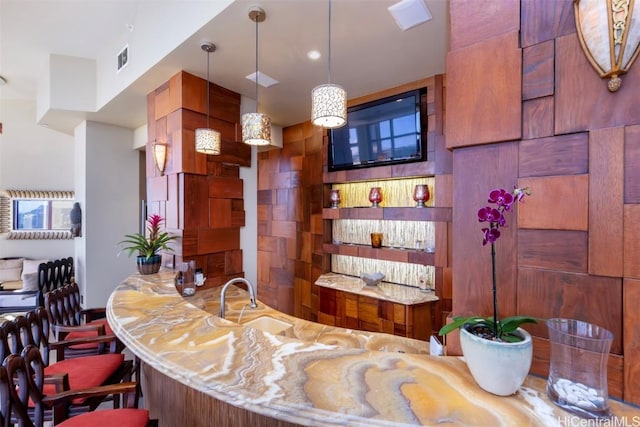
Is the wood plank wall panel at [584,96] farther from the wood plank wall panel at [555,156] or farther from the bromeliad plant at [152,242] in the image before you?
the bromeliad plant at [152,242]

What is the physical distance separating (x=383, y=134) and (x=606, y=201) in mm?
2346

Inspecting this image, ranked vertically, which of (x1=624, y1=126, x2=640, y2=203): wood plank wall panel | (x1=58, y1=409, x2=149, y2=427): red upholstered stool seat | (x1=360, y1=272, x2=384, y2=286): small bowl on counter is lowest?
(x1=58, y1=409, x2=149, y2=427): red upholstered stool seat

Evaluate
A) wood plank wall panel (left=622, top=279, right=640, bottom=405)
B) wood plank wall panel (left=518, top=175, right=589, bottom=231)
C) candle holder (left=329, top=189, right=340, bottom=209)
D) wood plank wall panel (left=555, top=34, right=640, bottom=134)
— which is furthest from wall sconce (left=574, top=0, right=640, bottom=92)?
candle holder (left=329, top=189, right=340, bottom=209)

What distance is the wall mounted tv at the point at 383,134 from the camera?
2.76 m

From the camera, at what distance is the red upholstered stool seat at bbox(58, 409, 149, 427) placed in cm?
116

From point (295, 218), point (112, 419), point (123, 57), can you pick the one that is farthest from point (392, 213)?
point (123, 57)

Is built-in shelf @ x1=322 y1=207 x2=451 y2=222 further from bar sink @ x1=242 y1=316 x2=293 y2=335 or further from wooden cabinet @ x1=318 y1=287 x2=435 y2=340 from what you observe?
bar sink @ x1=242 y1=316 x2=293 y2=335

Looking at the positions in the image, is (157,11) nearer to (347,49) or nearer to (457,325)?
(347,49)

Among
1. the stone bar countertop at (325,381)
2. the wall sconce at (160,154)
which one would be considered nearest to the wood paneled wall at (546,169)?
the stone bar countertop at (325,381)

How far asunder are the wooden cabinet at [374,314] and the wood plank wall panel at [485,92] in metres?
2.03

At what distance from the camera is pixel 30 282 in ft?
13.7

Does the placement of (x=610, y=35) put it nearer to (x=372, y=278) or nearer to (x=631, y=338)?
(x=631, y=338)

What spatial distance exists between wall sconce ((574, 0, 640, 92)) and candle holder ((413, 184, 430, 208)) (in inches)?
81.1

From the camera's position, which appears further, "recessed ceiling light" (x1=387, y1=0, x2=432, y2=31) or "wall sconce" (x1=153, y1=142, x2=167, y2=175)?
"wall sconce" (x1=153, y1=142, x2=167, y2=175)
